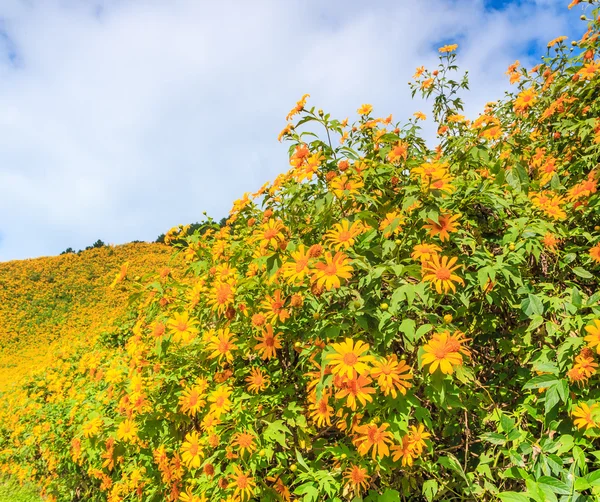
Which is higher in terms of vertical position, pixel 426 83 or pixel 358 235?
pixel 426 83

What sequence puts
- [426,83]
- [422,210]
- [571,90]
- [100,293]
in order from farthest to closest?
[100,293]
[426,83]
[571,90]
[422,210]

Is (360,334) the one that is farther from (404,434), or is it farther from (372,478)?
(372,478)

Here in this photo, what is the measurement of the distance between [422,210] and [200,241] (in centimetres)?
148

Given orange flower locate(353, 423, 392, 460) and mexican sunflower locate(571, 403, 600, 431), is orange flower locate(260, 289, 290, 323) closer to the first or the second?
orange flower locate(353, 423, 392, 460)

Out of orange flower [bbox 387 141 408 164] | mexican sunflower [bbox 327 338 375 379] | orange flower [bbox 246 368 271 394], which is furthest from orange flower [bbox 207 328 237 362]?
orange flower [bbox 387 141 408 164]

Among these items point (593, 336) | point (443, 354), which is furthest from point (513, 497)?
point (593, 336)

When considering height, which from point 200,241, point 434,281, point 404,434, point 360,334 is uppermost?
point 200,241

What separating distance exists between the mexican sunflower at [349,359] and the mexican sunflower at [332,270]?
0.22 m

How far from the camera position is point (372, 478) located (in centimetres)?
162

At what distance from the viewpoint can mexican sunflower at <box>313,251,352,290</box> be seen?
1.42m

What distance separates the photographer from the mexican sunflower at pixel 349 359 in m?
1.38

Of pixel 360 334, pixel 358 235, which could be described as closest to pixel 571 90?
pixel 358 235

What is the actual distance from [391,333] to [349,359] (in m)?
0.18

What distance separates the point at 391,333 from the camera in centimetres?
144
